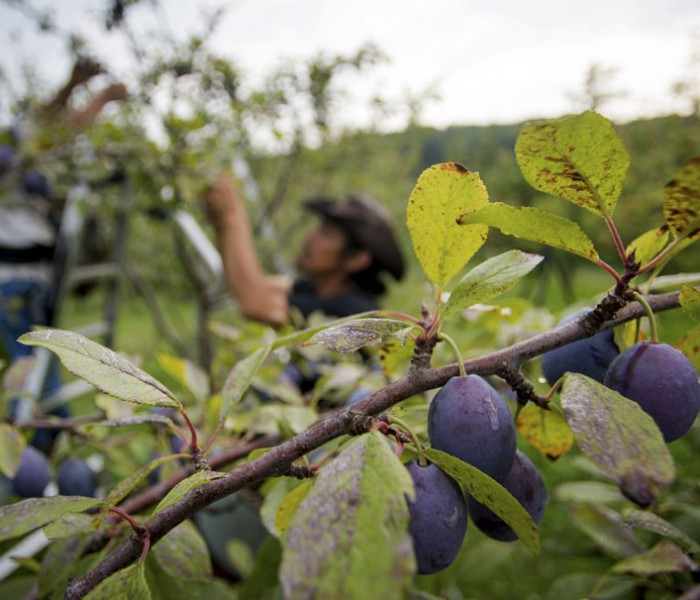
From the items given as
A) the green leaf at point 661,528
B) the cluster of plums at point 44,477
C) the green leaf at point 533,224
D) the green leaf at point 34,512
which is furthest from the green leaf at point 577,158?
the cluster of plums at point 44,477

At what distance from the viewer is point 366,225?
2168 millimetres

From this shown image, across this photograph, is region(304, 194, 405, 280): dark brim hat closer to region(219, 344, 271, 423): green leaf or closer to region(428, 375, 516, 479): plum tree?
region(219, 344, 271, 423): green leaf

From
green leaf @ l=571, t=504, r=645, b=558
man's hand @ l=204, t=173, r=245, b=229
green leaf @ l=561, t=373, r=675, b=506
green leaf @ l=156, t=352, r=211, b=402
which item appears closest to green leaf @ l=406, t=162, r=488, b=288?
green leaf @ l=561, t=373, r=675, b=506

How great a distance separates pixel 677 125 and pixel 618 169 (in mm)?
6108

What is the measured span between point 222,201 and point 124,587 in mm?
1962

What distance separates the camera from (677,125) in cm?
530

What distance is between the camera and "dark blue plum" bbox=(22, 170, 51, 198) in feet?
6.39

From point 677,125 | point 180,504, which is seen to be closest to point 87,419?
point 180,504

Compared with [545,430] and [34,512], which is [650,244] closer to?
[545,430]

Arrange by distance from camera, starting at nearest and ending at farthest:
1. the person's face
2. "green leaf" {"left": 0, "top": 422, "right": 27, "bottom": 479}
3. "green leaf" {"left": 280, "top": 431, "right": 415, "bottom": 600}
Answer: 1. "green leaf" {"left": 280, "top": 431, "right": 415, "bottom": 600}
2. "green leaf" {"left": 0, "top": 422, "right": 27, "bottom": 479}
3. the person's face

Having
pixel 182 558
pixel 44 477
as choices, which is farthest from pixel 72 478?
pixel 182 558

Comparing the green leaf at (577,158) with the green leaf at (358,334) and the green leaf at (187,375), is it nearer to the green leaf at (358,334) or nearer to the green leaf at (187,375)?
the green leaf at (358,334)

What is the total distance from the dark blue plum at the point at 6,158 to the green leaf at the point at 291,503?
1.86 meters

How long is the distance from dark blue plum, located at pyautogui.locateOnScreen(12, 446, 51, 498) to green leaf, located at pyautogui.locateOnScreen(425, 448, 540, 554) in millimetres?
726
